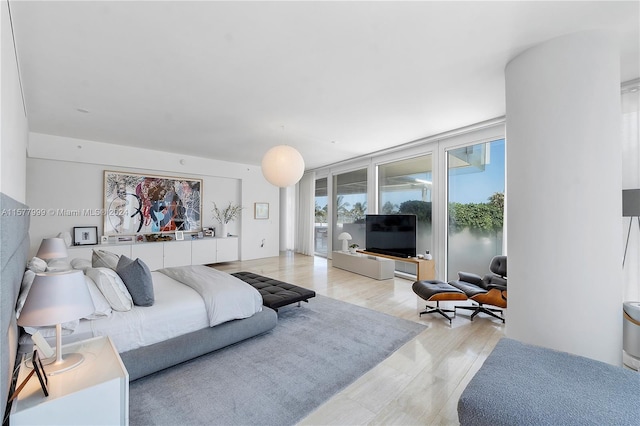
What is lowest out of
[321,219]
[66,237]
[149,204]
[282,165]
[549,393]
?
[549,393]

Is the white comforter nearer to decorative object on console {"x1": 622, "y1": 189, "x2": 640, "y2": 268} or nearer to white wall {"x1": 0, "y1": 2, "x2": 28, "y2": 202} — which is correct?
white wall {"x1": 0, "y1": 2, "x2": 28, "y2": 202}

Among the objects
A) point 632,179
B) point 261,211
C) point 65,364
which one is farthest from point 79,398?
point 261,211

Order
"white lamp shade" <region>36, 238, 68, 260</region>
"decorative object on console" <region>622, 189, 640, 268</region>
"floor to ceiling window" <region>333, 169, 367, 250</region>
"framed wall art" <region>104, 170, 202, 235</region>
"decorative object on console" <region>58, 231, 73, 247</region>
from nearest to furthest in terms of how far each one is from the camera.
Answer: "decorative object on console" <region>622, 189, 640, 268</region> → "white lamp shade" <region>36, 238, 68, 260</region> → "decorative object on console" <region>58, 231, 73, 247</region> → "framed wall art" <region>104, 170, 202, 235</region> → "floor to ceiling window" <region>333, 169, 367, 250</region>

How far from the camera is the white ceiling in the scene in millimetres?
1835

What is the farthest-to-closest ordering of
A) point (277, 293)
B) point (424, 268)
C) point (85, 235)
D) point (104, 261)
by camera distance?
1. point (85, 235)
2. point (424, 268)
3. point (277, 293)
4. point (104, 261)

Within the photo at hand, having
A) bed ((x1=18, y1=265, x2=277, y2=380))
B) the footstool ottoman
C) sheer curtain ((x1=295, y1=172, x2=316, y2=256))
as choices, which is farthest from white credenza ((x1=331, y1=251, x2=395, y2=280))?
bed ((x1=18, y1=265, x2=277, y2=380))

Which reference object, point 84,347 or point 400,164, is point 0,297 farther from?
point 400,164

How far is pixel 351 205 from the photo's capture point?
709 centimetres

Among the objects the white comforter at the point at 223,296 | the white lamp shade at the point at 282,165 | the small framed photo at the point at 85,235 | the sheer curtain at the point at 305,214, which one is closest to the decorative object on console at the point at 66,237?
the small framed photo at the point at 85,235

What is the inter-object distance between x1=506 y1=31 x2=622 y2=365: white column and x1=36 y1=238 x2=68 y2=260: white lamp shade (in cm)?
525

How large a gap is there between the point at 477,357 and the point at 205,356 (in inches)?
98.3

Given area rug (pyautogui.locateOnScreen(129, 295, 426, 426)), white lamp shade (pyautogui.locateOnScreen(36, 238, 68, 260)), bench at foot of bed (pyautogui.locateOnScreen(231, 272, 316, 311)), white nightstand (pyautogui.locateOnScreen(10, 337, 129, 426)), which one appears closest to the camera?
white nightstand (pyautogui.locateOnScreen(10, 337, 129, 426))

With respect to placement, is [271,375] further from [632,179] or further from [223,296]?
[632,179]

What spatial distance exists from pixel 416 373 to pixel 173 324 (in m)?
2.09
